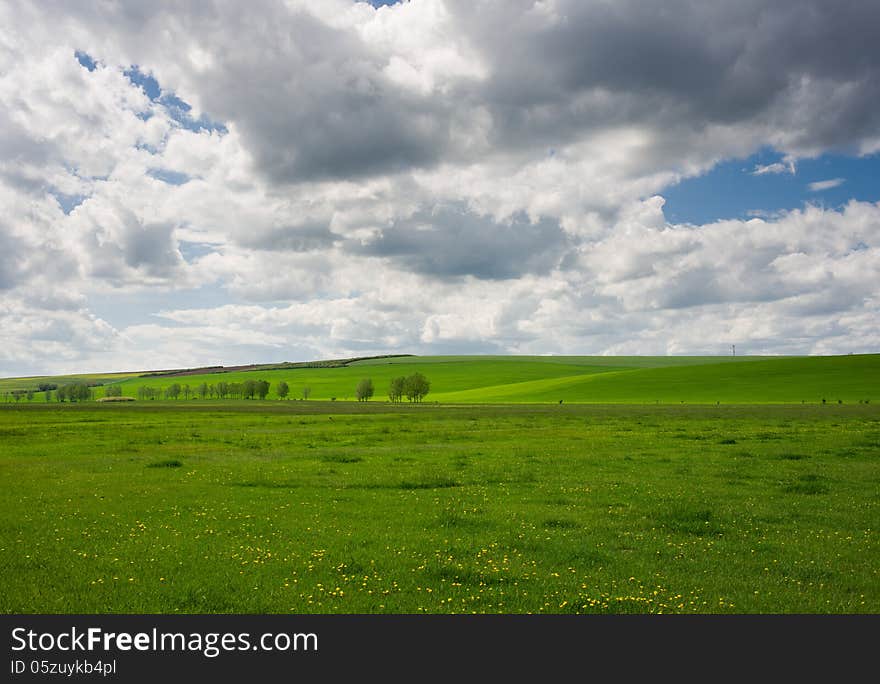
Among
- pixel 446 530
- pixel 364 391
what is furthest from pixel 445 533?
pixel 364 391

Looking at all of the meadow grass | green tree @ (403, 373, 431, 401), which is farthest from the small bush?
green tree @ (403, 373, 431, 401)

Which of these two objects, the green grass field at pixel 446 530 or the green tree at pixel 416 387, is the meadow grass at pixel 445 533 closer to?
the green grass field at pixel 446 530

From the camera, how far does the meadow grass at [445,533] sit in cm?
1083

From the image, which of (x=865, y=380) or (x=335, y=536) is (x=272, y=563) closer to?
(x=335, y=536)

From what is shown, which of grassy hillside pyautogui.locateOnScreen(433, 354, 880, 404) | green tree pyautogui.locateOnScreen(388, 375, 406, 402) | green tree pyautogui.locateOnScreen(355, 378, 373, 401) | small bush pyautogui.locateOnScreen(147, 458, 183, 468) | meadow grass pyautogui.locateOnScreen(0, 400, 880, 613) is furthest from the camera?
green tree pyautogui.locateOnScreen(355, 378, 373, 401)

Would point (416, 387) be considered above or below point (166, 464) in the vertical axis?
below

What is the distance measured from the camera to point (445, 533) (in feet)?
50.6

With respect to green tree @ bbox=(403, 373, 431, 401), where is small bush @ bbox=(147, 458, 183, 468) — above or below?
above

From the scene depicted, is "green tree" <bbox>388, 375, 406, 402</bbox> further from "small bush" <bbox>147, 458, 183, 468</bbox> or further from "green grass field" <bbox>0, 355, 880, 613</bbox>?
"small bush" <bbox>147, 458, 183, 468</bbox>

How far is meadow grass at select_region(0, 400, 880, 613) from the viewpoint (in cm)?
1083

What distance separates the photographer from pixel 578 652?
8766mm

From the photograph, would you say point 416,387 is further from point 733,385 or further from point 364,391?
point 733,385

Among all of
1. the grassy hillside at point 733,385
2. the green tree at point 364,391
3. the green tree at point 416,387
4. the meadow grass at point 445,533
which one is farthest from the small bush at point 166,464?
the green tree at point 364,391

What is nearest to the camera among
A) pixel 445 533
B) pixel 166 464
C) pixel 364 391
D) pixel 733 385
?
pixel 445 533
